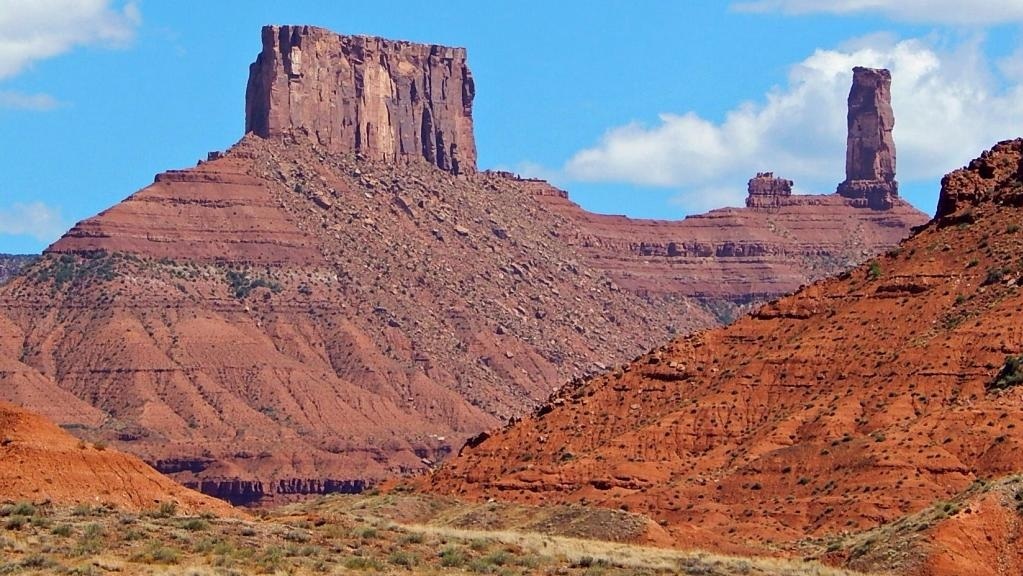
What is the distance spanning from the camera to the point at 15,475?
210ft

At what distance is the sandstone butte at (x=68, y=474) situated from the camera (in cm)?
6400

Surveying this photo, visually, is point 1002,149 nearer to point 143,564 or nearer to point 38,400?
point 143,564

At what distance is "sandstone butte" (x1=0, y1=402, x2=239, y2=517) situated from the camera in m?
64.0

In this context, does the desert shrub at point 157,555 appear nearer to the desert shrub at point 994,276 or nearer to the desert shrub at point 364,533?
the desert shrub at point 364,533

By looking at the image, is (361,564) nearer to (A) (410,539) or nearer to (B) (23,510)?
(A) (410,539)

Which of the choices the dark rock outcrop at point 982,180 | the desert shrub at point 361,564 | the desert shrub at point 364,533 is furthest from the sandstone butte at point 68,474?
the dark rock outcrop at point 982,180

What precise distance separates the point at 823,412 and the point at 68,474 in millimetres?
36918

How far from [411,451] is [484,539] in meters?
129

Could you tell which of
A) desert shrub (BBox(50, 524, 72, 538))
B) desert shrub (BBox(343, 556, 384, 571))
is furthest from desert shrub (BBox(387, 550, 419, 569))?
desert shrub (BBox(50, 524, 72, 538))

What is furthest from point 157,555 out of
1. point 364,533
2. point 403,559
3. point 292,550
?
point 364,533

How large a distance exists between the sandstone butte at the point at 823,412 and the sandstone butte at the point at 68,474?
17.1 m

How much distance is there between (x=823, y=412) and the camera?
316 feet

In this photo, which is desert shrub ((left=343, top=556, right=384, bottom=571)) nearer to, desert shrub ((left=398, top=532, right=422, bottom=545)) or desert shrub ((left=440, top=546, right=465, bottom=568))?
desert shrub ((left=440, top=546, right=465, bottom=568))

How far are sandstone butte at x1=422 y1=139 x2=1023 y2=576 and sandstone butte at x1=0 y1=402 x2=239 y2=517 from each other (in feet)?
56.1
